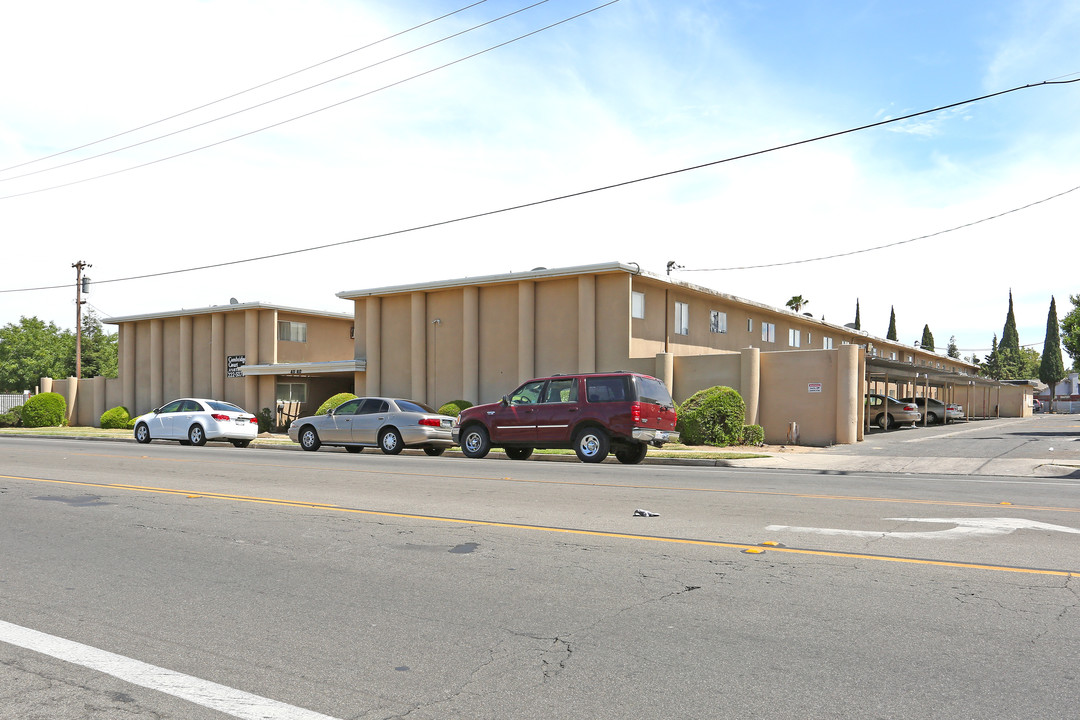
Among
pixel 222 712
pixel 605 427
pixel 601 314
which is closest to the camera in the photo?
pixel 222 712

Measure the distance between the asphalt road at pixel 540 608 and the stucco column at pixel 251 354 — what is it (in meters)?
27.1

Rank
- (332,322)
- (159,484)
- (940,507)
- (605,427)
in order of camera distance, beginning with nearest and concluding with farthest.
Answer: (940,507) → (159,484) → (605,427) → (332,322)

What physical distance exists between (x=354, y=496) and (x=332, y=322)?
3206 cm

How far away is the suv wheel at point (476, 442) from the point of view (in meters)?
19.8

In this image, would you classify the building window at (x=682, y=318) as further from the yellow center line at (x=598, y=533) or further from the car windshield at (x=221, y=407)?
the yellow center line at (x=598, y=533)

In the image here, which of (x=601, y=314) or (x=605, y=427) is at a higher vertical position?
(x=601, y=314)

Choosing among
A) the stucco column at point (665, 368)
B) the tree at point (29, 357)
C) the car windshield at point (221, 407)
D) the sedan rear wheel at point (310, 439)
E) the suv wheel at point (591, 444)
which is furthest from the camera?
the tree at point (29, 357)

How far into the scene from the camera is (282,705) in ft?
13.4

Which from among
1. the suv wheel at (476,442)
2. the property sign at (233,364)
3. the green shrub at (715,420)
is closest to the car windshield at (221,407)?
the suv wheel at (476,442)

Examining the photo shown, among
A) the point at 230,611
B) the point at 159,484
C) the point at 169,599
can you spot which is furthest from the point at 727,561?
the point at 159,484

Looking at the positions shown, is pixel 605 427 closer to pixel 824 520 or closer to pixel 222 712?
pixel 824 520

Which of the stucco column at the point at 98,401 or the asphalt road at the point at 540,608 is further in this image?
the stucco column at the point at 98,401

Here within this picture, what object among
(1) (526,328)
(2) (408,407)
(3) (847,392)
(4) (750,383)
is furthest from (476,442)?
(3) (847,392)

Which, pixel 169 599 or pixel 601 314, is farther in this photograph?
Answer: pixel 601 314
